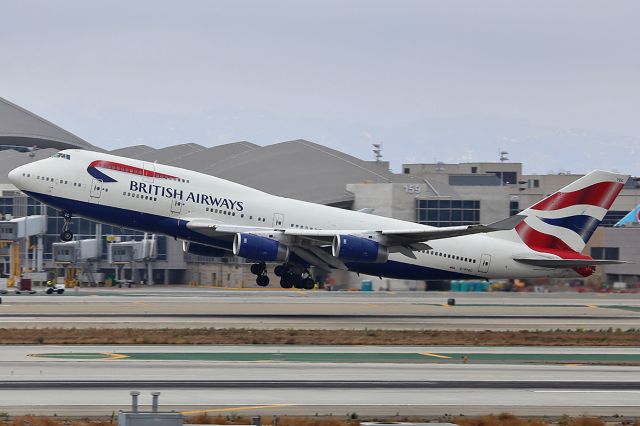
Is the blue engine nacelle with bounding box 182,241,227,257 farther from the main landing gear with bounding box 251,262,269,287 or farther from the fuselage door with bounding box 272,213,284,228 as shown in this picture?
the fuselage door with bounding box 272,213,284,228

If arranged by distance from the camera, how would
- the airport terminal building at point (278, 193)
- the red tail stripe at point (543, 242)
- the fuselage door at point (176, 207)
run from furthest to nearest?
the airport terminal building at point (278, 193) → the red tail stripe at point (543, 242) → the fuselage door at point (176, 207)

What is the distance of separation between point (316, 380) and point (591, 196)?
32.8 m

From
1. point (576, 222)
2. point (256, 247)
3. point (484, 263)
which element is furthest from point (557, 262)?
point (256, 247)

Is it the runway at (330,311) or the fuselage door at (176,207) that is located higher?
the fuselage door at (176,207)

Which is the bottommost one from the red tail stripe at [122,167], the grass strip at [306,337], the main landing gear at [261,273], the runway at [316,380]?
the runway at [316,380]

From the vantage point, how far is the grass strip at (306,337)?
4334 cm

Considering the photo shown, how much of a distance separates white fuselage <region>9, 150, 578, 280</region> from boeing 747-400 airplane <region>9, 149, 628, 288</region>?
0.05 meters

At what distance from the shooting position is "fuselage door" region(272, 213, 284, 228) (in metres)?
58.3

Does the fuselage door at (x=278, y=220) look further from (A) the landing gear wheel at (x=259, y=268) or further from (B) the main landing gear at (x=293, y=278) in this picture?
(A) the landing gear wheel at (x=259, y=268)

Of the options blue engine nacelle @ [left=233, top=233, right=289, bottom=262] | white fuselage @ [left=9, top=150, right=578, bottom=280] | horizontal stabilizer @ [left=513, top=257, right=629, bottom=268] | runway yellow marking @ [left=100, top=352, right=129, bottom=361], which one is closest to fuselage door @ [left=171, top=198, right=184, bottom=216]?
white fuselage @ [left=9, top=150, right=578, bottom=280]

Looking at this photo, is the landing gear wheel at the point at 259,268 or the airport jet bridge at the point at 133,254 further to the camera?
the airport jet bridge at the point at 133,254

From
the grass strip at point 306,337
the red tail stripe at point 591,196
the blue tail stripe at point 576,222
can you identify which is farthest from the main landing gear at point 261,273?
the red tail stripe at point 591,196

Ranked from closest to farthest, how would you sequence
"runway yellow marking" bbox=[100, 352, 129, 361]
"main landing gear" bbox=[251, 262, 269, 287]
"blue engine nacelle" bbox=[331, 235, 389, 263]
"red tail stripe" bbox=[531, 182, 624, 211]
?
"runway yellow marking" bbox=[100, 352, 129, 361] → "blue engine nacelle" bbox=[331, 235, 389, 263] → "main landing gear" bbox=[251, 262, 269, 287] → "red tail stripe" bbox=[531, 182, 624, 211]

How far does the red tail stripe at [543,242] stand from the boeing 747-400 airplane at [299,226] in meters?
0.06
